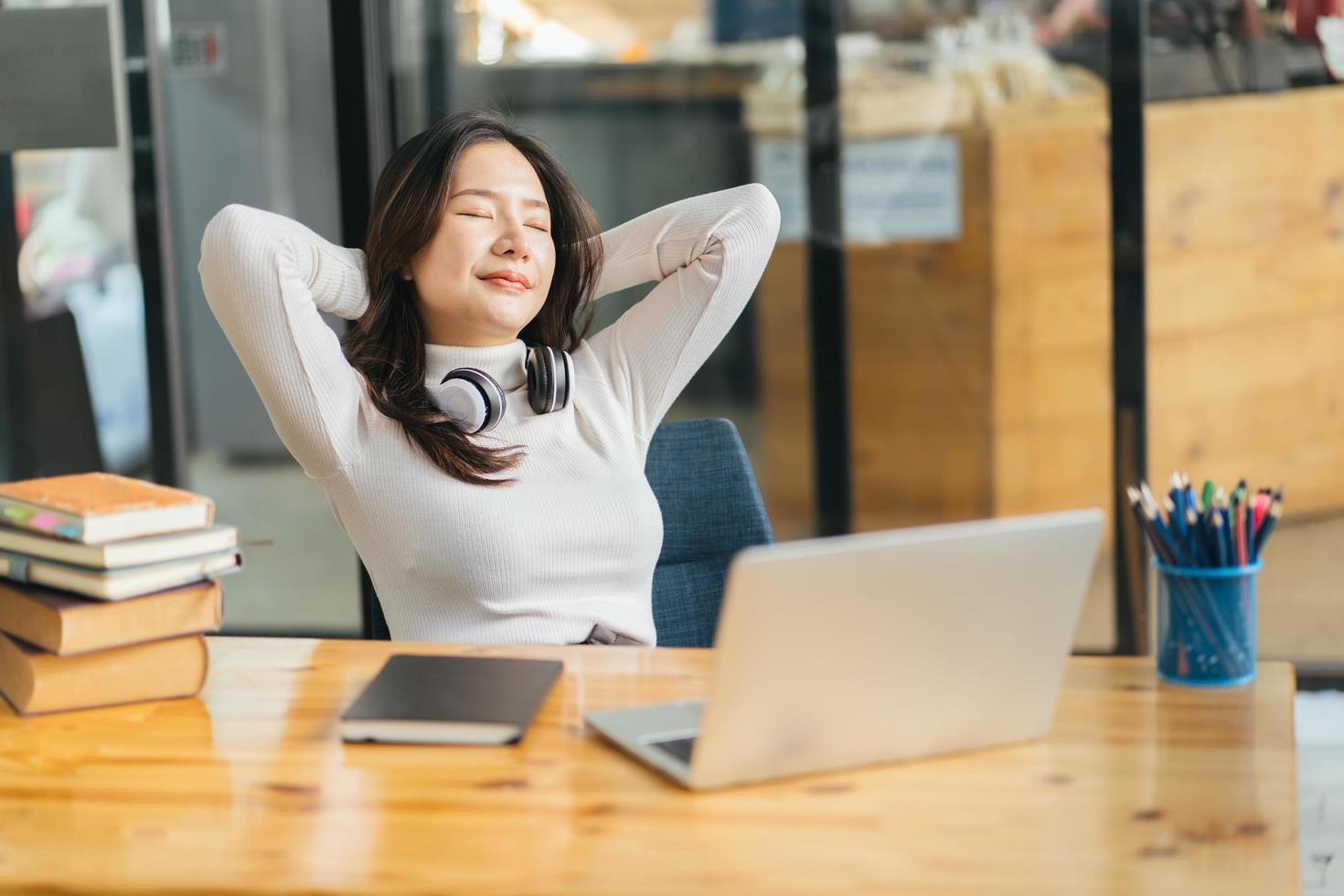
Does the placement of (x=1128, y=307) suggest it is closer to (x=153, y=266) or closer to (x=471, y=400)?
(x=471, y=400)

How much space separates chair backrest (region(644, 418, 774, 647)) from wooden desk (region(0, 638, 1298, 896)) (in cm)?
64

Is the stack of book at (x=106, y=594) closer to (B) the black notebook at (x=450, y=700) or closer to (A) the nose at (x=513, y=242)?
(B) the black notebook at (x=450, y=700)

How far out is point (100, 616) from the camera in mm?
1345

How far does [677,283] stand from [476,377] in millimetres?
349

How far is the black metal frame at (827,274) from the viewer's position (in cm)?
338

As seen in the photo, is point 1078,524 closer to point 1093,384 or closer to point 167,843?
point 167,843

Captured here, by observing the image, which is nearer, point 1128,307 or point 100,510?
point 100,510

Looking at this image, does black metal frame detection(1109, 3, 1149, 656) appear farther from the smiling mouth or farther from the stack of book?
the stack of book

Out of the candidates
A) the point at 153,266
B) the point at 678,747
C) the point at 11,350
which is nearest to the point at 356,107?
the point at 153,266

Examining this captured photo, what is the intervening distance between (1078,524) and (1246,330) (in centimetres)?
239

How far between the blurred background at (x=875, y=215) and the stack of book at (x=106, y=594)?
183 cm

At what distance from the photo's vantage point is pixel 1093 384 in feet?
11.0

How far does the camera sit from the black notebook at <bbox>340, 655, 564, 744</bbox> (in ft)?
4.08

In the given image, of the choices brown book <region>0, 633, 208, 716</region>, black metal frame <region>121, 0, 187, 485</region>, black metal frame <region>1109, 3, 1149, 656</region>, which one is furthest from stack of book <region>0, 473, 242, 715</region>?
black metal frame <region>1109, 3, 1149, 656</region>
